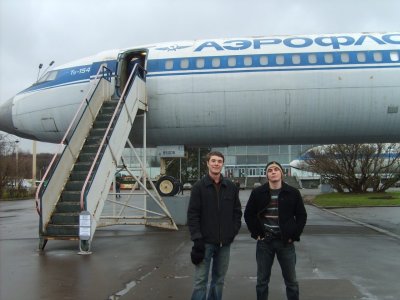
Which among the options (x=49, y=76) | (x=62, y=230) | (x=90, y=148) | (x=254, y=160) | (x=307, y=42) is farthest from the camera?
(x=254, y=160)

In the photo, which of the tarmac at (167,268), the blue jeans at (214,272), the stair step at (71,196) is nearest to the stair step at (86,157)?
the stair step at (71,196)

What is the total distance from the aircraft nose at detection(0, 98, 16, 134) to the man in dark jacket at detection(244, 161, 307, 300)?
12.0 meters

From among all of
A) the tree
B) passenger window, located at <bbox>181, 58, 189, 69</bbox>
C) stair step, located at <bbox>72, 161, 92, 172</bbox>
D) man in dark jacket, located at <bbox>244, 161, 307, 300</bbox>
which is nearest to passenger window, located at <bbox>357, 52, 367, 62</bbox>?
passenger window, located at <bbox>181, 58, 189, 69</bbox>

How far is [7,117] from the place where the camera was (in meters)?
15.4

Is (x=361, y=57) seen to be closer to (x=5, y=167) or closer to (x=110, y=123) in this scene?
(x=110, y=123)

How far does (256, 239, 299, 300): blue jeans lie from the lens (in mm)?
5359

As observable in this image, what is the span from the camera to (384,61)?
13539 millimetres

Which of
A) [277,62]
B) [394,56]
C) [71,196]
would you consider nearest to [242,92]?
[277,62]

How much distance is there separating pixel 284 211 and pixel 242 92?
28.9ft

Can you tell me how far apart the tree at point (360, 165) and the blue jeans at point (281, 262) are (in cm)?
3442

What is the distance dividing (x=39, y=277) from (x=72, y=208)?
342 centimetres

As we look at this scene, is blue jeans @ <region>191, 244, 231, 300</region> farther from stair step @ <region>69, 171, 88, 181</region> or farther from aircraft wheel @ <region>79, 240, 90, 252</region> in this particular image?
stair step @ <region>69, 171, 88, 181</region>

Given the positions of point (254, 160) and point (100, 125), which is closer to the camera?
point (100, 125)

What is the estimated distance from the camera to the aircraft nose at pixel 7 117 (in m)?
Answer: 15.4
